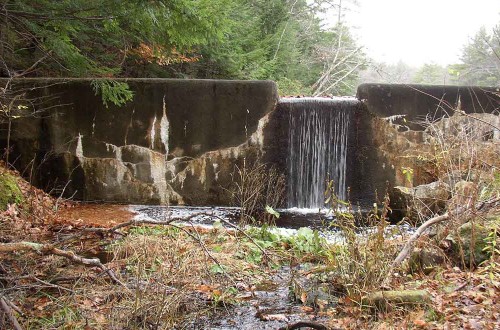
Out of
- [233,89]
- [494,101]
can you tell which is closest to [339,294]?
[233,89]

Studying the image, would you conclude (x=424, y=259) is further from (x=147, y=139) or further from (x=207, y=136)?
(x=147, y=139)

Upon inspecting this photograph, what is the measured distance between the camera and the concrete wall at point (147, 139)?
7398 millimetres

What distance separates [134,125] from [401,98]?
4.86 meters

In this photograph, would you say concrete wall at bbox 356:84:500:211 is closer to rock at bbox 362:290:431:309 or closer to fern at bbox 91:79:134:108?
fern at bbox 91:79:134:108

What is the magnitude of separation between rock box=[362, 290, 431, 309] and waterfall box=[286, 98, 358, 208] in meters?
4.43

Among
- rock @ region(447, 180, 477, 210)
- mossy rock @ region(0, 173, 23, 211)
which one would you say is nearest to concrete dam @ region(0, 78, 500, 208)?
mossy rock @ region(0, 173, 23, 211)

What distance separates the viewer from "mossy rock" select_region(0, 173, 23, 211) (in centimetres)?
554

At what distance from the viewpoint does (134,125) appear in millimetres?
7449

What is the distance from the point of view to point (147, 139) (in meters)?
7.48

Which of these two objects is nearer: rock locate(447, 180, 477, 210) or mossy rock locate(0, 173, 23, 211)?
rock locate(447, 180, 477, 210)

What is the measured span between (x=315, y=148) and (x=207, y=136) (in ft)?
6.62

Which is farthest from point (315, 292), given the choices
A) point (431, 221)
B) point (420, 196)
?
point (420, 196)

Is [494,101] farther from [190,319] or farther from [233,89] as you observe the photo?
[190,319]

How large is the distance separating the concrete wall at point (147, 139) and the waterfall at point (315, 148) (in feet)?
2.37
